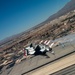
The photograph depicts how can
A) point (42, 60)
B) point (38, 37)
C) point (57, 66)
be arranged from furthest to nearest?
point (38, 37)
point (42, 60)
point (57, 66)

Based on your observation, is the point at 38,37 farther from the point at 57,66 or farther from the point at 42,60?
the point at 57,66

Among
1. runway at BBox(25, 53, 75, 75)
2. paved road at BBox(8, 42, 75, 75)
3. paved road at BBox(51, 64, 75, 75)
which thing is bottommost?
paved road at BBox(51, 64, 75, 75)

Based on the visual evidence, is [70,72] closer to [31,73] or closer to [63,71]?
[63,71]

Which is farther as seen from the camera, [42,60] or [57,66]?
[42,60]

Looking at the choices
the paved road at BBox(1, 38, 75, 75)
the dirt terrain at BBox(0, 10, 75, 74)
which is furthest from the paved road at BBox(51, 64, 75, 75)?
the dirt terrain at BBox(0, 10, 75, 74)

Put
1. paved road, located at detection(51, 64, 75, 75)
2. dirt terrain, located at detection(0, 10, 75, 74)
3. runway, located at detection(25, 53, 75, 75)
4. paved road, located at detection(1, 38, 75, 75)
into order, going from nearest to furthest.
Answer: paved road, located at detection(51, 64, 75, 75) → runway, located at detection(25, 53, 75, 75) → paved road, located at detection(1, 38, 75, 75) → dirt terrain, located at detection(0, 10, 75, 74)

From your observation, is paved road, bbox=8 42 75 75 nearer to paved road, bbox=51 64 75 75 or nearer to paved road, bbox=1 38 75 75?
paved road, bbox=1 38 75 75

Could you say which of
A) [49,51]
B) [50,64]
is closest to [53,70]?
[50,64]

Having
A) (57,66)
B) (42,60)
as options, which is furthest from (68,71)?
(42,60)

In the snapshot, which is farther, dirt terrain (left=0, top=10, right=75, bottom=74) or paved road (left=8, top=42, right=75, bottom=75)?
dirt terrain (left=0, top=10, right=75, bottom=74)

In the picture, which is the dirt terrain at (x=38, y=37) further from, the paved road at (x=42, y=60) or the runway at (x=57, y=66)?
the runway at (x=57, y=66)

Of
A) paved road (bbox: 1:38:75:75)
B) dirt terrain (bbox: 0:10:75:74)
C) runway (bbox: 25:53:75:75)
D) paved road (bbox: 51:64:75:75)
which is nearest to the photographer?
paved road (bbox: 51:64:75:75)
